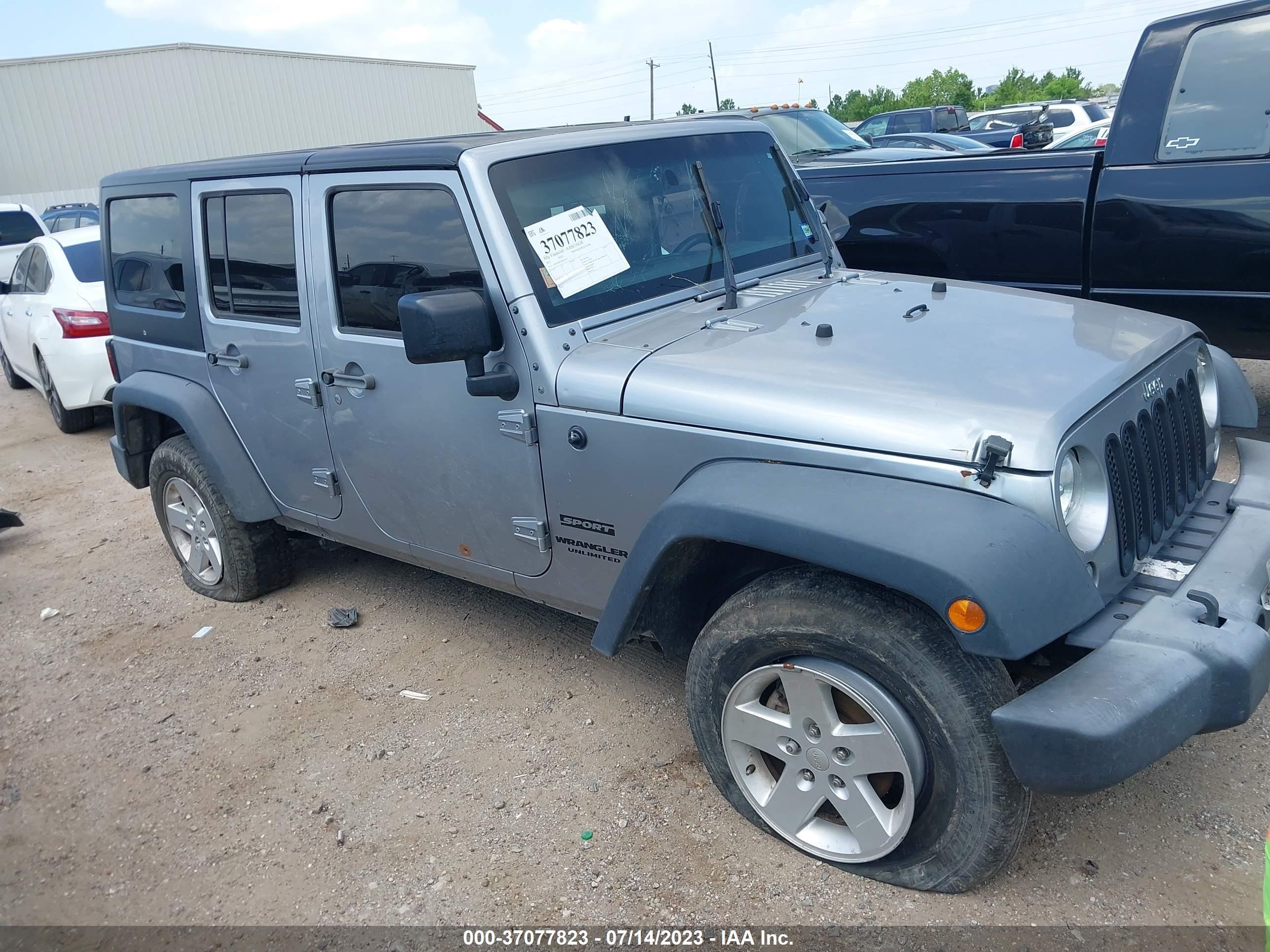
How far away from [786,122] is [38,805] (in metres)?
7.23

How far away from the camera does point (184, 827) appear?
3107 millimetres

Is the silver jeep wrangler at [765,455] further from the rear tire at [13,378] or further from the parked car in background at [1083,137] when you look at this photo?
the parked car in background at [1083,137]

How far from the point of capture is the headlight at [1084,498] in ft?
7.36

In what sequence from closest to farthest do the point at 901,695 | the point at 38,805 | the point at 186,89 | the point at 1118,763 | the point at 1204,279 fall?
the point at 1118,763 → the point at 901,695 → the point at 38,805 → the point at 1204,279 → the point at 186,89

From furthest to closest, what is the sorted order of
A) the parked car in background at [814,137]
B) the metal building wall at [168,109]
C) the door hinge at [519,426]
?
the metal building wall at [168,109] → the parked car in background at [814,137] → the door hinge at [519,426]

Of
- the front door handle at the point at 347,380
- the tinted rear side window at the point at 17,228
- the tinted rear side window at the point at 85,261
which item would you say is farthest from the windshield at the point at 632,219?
the tinted rear side window at the point at 17,228

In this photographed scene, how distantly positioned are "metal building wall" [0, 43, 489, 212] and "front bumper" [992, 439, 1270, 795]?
30190 millimetres

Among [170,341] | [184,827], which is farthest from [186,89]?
[184,827]

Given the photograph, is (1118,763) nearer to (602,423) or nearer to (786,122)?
(602,423)

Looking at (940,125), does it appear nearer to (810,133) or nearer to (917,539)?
(810,133)

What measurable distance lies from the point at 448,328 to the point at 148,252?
249 cm

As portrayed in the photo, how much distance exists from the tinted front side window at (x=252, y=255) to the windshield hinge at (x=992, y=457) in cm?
257

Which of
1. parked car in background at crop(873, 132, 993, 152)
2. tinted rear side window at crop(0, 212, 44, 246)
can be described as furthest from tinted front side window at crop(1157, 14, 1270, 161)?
tinted rear side window at crop(0, 212, 44, 246)

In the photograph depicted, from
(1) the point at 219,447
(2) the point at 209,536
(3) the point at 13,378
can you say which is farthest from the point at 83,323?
(1) the point at 219,447
